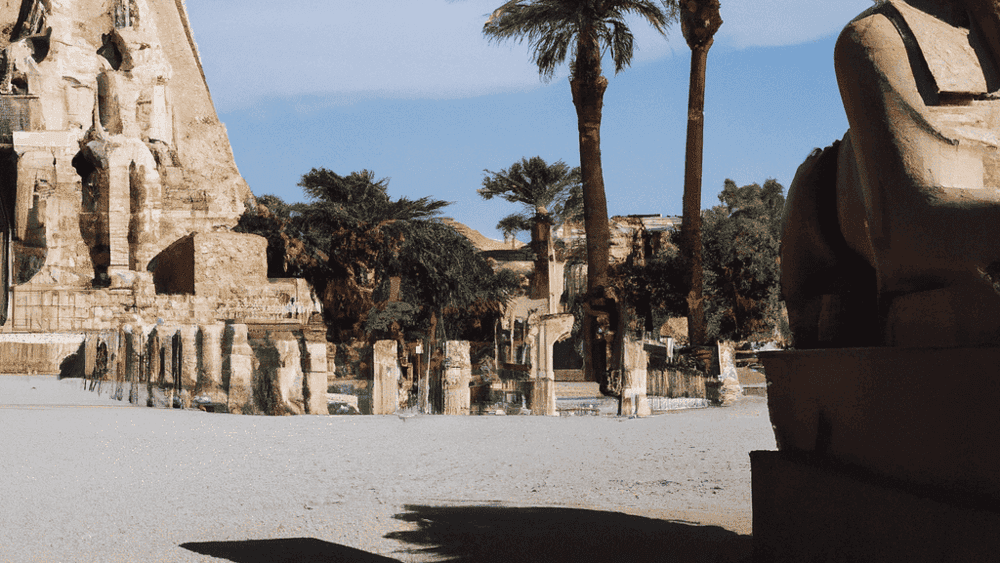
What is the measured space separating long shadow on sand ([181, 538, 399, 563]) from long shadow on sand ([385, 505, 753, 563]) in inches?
10.9

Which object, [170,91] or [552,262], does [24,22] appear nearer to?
[170,91]

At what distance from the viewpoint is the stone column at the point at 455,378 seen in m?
11.9

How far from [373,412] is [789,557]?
9739 mm

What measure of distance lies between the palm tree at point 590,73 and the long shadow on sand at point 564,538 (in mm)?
13911

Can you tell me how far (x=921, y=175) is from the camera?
1.93 meters

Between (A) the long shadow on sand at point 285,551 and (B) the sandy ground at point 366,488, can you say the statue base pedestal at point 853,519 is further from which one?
(A) the long shadow on sand at point 285,551

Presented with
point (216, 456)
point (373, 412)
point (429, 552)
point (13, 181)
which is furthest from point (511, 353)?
point (13, 181)

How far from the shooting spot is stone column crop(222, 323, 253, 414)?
1033cm

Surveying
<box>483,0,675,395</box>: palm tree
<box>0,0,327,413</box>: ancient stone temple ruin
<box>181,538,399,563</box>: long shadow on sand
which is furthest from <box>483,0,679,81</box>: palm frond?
<box>181,538,399,563</box>: long shadow on sand

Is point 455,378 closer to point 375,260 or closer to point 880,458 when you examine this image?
point 880,458

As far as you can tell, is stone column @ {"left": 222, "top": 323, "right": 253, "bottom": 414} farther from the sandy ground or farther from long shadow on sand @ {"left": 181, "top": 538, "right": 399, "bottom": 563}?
long shadow on sand @ {"left": 181, "top": 538, "right": 399, "bottom": 563}

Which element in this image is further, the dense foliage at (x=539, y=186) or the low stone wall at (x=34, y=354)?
the dense foliage at (x=539, y=186)

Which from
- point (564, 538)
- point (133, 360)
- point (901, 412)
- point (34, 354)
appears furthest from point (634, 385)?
point (34, 354)

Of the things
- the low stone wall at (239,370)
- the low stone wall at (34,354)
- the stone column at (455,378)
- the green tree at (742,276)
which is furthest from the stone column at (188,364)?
the green tree at (742,276)
